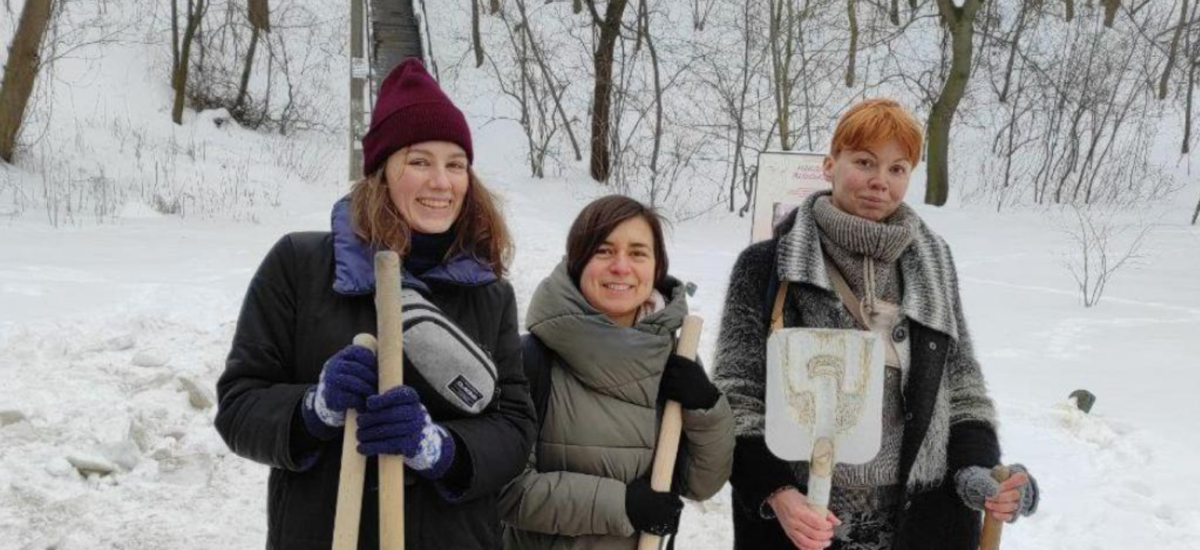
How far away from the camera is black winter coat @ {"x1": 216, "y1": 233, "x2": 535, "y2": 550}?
1.54 metres

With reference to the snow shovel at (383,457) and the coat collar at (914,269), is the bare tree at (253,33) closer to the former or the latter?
the coat collar at (914,269)

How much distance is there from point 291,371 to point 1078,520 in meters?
3.62

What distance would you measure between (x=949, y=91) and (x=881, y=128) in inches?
537

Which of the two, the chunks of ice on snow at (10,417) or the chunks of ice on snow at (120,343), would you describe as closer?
the chunks of ice on snow at (10,417)

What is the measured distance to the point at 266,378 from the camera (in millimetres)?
1579

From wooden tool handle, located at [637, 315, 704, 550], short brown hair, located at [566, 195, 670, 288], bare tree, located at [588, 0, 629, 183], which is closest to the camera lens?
wooden tool handle, located at [637, 315, 704, 550]

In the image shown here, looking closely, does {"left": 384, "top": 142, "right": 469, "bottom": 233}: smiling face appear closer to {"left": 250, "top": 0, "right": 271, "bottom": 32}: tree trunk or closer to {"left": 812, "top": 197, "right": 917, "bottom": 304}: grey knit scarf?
{"left": 812, "top": 197, "right": 917, "bottom": 304}: grey knit scarf

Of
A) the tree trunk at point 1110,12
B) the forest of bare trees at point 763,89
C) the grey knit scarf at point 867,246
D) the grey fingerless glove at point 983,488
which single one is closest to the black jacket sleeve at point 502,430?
the grey knit scarf at point 867,246

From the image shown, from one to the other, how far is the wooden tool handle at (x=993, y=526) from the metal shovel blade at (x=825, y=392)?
0.28m

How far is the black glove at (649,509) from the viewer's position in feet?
6.48

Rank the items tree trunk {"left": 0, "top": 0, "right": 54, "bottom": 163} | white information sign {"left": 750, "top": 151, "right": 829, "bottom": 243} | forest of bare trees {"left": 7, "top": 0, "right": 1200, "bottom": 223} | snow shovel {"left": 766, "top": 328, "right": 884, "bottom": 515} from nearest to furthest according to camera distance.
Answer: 1. snow shovel {"left": 766, "top": 328, "right": 884, "bottom": 515}
2. white information sign {"left": 750, "top": 151, "right": 829, "bottom": 243}
3. tree trunk {"left": 0, "top": 0, "right": 54, "bottom": 163}
4. forest of bare trees {"left": 7, "top": 0, "right": 1200, "bottom": 223}

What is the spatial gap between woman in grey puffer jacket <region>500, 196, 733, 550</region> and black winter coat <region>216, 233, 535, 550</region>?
12.3 inches

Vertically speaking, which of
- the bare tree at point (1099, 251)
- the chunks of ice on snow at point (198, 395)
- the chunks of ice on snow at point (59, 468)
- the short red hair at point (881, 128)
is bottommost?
the chunks of ice on snow at point (59, 468)

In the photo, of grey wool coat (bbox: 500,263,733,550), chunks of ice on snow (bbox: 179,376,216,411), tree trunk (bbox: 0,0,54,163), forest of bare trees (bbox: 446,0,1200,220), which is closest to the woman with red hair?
grey wool coat (bbox: 500,263,733,550)
